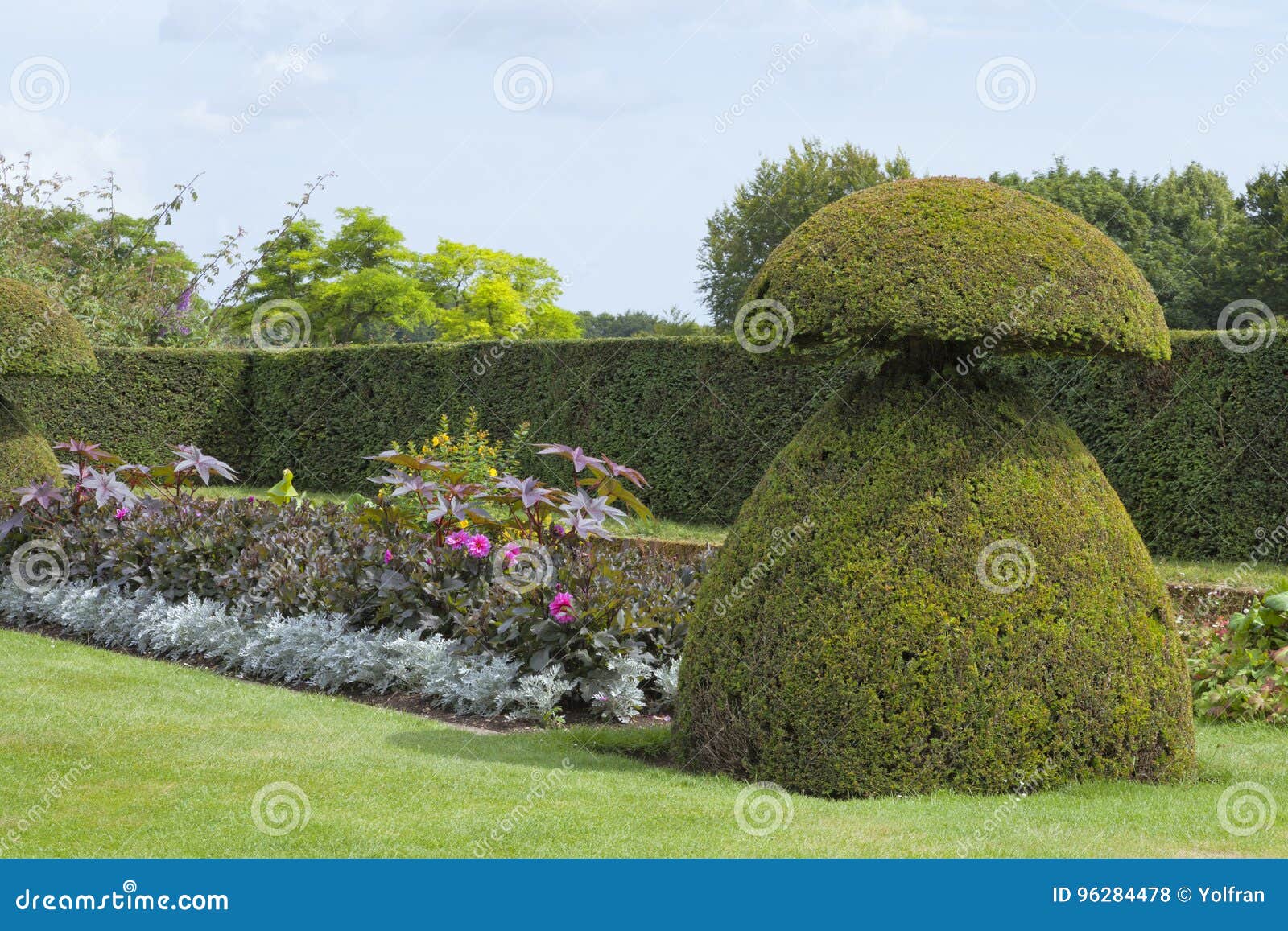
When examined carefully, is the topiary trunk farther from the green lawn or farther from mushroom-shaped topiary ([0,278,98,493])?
mushroom-shaped topiary ([0,278,98,493])

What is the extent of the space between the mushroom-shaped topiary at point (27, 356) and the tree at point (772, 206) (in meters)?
34.7

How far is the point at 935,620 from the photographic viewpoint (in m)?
4.97

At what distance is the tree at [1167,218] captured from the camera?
45.9m

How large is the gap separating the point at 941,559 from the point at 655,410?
10.6 meters

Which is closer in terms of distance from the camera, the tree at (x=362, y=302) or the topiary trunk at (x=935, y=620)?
the topiary trunk at (x=935, y=620)

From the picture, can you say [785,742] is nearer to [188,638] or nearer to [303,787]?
[303,787]

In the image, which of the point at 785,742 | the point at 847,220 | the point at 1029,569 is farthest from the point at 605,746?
the point at 847,220

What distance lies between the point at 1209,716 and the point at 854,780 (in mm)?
3605

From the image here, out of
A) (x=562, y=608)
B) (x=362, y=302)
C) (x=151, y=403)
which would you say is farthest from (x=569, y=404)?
(x=362, y=302)

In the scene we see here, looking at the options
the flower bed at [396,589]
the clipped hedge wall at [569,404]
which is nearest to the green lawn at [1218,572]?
the clipped hedge wall at [569,404]

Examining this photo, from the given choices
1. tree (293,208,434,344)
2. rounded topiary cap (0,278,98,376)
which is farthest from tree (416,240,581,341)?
rounded topiary cap (0,278,98,376)

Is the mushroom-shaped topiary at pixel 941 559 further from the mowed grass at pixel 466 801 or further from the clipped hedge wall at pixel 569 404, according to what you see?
the clipped hedge wall at pixel 569 404

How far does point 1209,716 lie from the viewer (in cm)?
747

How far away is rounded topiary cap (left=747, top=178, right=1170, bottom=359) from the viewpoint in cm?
499
